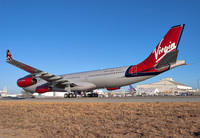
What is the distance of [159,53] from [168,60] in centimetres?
277

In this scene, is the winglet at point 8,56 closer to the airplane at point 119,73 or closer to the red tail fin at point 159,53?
the airplane at point 119,73

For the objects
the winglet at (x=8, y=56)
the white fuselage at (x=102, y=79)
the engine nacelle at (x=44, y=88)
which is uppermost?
the winglet at (x=8, y=56)

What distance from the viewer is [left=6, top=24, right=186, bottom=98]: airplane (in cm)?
2186

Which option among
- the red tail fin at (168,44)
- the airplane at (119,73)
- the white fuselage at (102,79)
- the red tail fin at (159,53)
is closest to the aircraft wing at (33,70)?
the airplane at (119,73)

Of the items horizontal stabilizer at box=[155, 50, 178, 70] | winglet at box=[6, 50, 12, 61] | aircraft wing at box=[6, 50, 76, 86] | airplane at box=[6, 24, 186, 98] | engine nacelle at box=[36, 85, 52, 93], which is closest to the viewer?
horizontal stabilizer at box=[155, 50, 178, 70]

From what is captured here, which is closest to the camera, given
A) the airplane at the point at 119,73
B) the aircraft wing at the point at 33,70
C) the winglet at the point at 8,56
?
the airplane at the point at 119,73

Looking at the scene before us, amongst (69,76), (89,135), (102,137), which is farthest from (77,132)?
(69,76)

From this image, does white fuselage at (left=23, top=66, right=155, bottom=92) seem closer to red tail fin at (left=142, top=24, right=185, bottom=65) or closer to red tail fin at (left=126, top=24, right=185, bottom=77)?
red tail fin at (left=126, top=24, right=185, bottom=77)

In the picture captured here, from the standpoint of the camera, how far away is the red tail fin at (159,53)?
22.1 metres

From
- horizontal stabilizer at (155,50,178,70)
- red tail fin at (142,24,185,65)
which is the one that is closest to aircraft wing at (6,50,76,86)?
red tail fin at (142,24,185,65)

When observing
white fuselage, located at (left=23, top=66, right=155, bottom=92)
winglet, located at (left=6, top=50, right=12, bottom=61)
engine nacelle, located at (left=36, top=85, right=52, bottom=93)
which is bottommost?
engine nacelle, located at (left=36, top=85, right=52, bottom=93)

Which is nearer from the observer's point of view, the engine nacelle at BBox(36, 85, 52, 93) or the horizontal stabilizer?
the horizontal stabilizer

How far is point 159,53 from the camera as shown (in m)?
23.1

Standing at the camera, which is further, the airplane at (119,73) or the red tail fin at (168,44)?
the red tail fin at (168,44)
